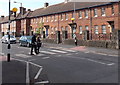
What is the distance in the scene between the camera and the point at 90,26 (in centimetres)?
3878

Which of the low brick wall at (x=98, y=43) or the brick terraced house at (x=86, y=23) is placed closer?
the low brick wall at (x=98, y=43)

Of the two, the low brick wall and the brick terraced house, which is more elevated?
the brick terraced house

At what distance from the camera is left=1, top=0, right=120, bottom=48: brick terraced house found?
90.1 feet

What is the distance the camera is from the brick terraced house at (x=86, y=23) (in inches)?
1081

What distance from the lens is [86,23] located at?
3978cm

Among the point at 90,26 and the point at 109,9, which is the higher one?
the point at 109,9

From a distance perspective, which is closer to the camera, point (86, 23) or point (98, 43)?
point (98, 43)

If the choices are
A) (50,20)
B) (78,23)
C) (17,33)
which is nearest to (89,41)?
(78,23)

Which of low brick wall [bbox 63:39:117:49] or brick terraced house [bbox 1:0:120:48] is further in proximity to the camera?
brick terraced house [bbox 1:0:120:48]

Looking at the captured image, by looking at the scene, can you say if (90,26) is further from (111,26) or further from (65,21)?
(65,21)

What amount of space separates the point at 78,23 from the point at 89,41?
1503 cm

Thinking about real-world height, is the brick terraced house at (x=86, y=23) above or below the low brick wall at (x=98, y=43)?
above

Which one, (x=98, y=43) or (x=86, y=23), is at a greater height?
(x=86, y=23)

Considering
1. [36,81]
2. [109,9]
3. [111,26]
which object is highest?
[109,9]
